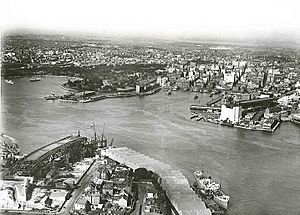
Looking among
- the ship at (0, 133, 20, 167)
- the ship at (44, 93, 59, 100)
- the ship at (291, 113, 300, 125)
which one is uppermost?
the ship at (44, 93, 59, 100)

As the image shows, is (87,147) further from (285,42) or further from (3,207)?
(285,42)

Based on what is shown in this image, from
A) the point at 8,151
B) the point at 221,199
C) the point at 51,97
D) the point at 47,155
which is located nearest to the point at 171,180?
the point at 221,199

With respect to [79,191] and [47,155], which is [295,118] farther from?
[79,191]

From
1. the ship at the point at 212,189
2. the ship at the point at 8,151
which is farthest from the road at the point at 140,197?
the ship at the point at 8,151

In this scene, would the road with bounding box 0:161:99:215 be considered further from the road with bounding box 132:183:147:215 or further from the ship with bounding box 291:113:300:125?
the ship with bounding box 291:113:300:125

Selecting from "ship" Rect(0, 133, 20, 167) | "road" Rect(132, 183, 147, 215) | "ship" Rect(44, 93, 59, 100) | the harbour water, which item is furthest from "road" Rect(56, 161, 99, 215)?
"ship" Rect(44, 93, 59, 100)

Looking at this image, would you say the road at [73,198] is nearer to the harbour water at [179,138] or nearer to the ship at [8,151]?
the ship at [8,151]
